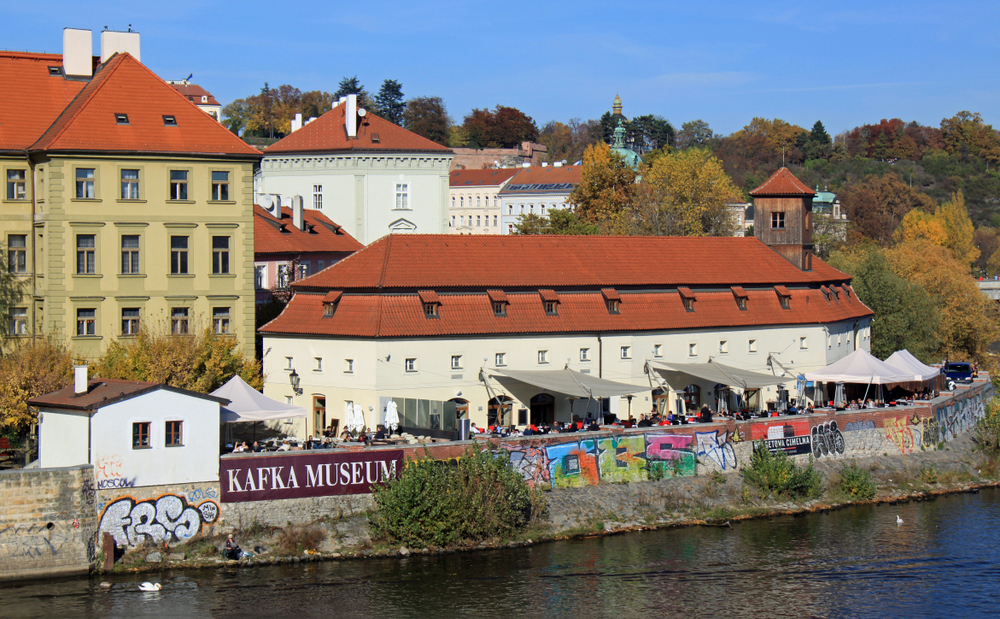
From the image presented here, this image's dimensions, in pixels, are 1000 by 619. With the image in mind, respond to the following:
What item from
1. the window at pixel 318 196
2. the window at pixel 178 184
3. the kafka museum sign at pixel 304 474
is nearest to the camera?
the kafka museum sign at pixel 304 474

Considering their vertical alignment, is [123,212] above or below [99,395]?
above

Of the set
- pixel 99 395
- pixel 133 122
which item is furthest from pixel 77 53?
pixel 99 395

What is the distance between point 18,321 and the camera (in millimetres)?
45406

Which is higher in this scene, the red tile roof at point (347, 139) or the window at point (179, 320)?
the red tile roof at point (347, 139)

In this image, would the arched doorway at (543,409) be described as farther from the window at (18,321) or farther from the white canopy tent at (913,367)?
the window at (18,321)

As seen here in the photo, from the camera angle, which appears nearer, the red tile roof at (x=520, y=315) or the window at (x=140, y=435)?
the window at (x=140, y=435)

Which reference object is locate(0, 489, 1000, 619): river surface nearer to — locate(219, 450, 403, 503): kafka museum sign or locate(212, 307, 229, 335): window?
locate(219, 450, 403, 503): kafka museum sign

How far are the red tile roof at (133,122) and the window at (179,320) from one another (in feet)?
19.2

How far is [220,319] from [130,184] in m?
5.98

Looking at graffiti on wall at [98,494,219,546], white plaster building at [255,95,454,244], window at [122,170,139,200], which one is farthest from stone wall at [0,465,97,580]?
white plaster building at [255,95,454,244]

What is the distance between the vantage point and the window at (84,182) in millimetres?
44000

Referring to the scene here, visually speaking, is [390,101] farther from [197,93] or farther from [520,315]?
[520,315]

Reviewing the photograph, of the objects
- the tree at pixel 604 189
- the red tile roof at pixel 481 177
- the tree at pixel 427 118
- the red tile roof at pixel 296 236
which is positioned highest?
the tree at pixel 427 118

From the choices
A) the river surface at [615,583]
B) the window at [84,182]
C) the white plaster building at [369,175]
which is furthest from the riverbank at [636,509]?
the white plaster building at [369,175]
